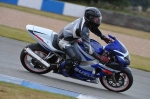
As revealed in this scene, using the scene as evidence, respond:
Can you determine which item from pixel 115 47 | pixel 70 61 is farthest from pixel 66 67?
pixel 115 47

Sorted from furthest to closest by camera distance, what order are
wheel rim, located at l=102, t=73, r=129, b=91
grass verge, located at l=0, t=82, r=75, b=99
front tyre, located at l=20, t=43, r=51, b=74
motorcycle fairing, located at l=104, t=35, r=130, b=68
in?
front tyre, located at l=20, t=43, r=51, b=74
wheel rim, located at l=102, t=73, r=129, b=91
motorcycle fairing, located at l=104, t=35, r=130, b=68
grass verge, located at l=0, t=82, r=75, b=99

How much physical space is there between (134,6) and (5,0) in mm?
39511

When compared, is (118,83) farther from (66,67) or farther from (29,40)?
(29,40)

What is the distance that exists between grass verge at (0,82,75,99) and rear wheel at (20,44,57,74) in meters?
1.86

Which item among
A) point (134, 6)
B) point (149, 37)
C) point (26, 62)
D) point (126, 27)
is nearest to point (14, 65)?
point (26, 62)

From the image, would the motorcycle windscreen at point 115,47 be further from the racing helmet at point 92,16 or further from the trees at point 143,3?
the trees at point 143,3

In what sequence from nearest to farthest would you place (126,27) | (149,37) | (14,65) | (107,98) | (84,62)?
(107,98), (84,62), (14,65), (149,37), (126,27)

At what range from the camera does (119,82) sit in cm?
Answer: 848

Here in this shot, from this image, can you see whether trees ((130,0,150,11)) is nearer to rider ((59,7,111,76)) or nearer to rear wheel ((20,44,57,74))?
rear wheel ((20,44,57,74))

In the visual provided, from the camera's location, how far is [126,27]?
27.5 m

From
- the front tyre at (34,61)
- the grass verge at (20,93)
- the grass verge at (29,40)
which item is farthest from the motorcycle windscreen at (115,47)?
the grass verge at (29,40)

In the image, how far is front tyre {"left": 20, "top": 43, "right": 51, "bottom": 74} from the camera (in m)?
8.65

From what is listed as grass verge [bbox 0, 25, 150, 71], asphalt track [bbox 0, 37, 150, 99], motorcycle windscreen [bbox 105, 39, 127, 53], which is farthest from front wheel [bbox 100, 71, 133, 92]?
grass verge [bbox 0, 25, 150, 71]

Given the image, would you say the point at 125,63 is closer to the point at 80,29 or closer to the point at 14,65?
the point at 80,29
